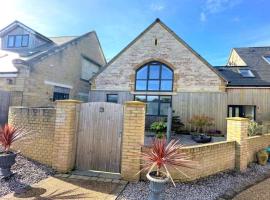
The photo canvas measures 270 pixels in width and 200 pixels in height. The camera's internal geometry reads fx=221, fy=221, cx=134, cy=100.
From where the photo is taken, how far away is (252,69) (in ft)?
61.0

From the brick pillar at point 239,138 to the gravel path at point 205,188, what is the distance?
0.55 m

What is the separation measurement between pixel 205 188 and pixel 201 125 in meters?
9.45

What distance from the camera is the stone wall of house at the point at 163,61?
1643cm

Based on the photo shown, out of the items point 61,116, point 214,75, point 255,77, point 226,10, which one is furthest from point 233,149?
point 255,77

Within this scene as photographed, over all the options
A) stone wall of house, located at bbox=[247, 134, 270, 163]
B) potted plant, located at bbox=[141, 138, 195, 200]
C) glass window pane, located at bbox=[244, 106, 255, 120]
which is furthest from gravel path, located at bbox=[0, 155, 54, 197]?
glass window pane, located at bbox=[244, 106, 255, 120]

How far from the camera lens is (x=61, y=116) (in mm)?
6570

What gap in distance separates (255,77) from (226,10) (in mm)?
8004

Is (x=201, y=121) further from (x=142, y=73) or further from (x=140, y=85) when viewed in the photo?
(x=142, y=73)

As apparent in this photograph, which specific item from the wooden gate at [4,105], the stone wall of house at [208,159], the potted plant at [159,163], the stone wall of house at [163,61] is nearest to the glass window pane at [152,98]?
the stone wall of house at [163,61]

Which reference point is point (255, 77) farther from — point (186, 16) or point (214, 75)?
point (186, 16)

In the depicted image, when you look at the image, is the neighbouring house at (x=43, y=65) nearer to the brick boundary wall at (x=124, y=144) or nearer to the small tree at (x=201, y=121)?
the brick boundary wall at (x=124, y=144)

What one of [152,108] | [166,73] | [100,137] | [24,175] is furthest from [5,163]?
[166,73]

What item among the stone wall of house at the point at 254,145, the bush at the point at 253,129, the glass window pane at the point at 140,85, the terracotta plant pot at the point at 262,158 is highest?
the glass window pane at the point at 140,85

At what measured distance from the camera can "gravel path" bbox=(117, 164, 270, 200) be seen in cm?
520
